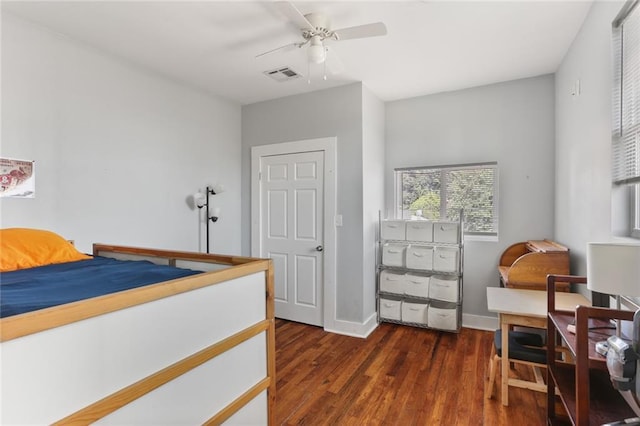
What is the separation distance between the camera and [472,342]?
10.2 feet

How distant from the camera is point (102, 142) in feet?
8.68

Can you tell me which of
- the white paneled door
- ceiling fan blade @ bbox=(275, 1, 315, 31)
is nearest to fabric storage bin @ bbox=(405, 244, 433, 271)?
the white paneled door

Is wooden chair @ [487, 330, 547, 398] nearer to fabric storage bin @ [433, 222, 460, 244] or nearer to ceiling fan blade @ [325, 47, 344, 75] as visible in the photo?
fabric storage bin @ [433, 222, 460, 244]

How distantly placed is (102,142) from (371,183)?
255cm

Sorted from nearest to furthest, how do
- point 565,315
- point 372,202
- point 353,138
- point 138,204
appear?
point 565,315 → point 138,204 → point 353,138 → point 372,202

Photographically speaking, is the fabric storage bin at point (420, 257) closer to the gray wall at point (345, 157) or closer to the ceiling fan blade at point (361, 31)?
the gray wall at point (345, 157)

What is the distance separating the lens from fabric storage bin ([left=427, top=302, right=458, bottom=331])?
3248 mm

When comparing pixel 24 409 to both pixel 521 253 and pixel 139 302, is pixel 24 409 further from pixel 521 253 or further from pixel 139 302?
pixel 521 253

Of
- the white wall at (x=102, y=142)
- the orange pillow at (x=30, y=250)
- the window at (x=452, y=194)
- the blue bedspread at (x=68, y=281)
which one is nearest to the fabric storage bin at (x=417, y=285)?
the window at (x=452, y=194)

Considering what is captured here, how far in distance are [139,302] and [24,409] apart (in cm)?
34

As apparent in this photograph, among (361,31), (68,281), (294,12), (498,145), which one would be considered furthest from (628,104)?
(68,281)

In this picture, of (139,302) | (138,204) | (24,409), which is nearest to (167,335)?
(139,302)

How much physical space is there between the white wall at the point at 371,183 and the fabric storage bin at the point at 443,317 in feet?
2.00

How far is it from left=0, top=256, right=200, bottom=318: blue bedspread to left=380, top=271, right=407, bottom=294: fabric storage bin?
2417 millimetres
